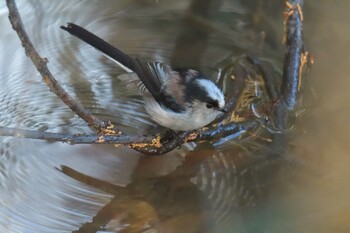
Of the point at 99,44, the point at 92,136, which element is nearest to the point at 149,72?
the point at 99,44

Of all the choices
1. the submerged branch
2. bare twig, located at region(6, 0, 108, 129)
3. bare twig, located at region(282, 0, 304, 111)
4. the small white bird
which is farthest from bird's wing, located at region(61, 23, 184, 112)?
bare twig, located at region(282, 0, 304, 111)

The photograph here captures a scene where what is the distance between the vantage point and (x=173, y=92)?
7.63 feet

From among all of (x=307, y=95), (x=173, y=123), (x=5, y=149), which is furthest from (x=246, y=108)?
(x=5, y=149)

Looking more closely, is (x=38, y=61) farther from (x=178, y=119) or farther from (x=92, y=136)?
(x=178, y=119)

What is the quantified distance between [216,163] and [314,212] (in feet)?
1.52

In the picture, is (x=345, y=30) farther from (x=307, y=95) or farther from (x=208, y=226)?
(x=208, y=226)

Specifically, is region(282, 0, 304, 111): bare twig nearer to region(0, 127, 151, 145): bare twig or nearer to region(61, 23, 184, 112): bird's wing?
region(61, 23, 184, 112): bird's wing

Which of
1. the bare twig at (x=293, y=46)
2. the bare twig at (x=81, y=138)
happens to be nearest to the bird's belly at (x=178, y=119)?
the bare twig at (x=81, y=138)

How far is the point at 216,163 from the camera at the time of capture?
8.35 ft

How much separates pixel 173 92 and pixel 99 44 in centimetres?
33

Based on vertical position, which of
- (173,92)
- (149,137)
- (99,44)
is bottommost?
(149,137)

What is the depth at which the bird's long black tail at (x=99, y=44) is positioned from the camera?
88.6 inches

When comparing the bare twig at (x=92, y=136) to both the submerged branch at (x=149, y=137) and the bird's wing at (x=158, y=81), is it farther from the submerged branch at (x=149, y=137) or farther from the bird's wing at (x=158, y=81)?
the bird's wing at (x=158, y=81)

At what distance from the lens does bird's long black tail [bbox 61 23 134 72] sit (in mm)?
2250
